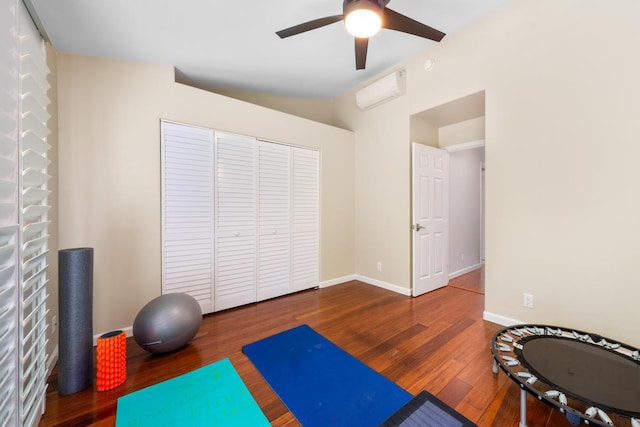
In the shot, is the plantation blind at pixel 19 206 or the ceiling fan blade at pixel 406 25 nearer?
the plantation blind at pixel 19 206

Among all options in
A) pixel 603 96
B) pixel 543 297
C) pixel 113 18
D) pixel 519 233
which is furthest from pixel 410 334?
pixel 113 18

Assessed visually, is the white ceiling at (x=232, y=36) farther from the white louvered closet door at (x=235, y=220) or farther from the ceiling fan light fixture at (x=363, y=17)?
the white louvered closet door at (x=235, y=220)

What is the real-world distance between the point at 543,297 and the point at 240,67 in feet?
12.8

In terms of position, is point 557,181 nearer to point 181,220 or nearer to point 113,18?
point 181,220

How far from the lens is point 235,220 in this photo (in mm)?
2986

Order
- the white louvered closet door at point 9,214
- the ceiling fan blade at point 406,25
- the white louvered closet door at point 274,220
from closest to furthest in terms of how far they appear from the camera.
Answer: the white louvered closet door at point 9,214 < the ceiling fan blade at point 406,25 < the white louvered closet door at point 274,220

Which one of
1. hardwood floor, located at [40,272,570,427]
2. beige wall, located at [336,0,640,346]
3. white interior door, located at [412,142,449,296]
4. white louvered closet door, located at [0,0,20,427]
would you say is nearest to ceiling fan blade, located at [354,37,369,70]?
beige wall, located at [336,0,640,346]

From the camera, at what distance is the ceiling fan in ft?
5.55

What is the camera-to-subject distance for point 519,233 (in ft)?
8.07

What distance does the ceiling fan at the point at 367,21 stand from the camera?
1.69 meters

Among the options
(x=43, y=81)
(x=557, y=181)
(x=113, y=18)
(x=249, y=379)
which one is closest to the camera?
(x=43, y=81)

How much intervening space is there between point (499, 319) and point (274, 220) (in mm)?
→ 2740

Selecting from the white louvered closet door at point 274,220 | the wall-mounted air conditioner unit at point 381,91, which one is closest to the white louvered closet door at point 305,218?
the white louvered closet door at point 274,220

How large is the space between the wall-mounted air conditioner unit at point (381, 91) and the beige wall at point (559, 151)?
0.40 m
